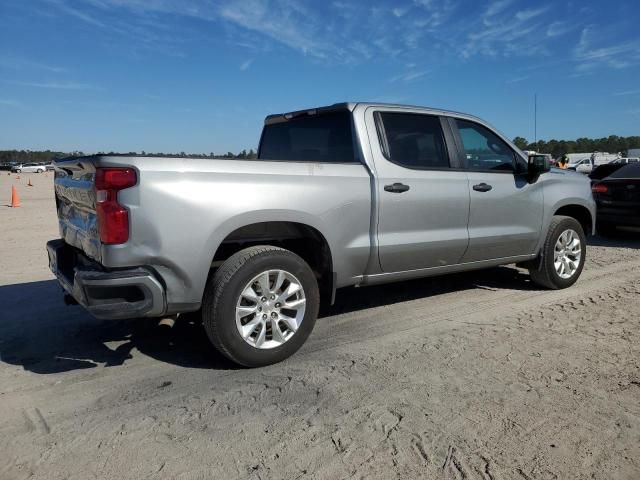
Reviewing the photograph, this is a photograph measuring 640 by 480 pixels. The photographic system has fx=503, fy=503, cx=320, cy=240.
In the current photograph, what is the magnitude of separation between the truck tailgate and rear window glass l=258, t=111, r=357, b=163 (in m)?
1.97

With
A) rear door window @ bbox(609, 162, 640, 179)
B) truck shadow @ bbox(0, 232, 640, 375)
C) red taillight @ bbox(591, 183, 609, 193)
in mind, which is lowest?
truck shadow @ bbox(0, 232, 640, 375)

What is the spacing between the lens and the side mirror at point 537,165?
5.21 m

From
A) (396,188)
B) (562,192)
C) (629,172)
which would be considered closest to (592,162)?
(629,172)

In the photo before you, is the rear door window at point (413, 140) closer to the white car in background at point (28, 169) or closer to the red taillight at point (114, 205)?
the red taillight at point (114, 205)

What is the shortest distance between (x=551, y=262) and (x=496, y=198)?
121cm

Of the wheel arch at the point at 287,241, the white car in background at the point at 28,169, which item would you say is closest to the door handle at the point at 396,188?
the wheel arch at the point at 287,241

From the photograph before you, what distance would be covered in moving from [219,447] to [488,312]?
3153 mm

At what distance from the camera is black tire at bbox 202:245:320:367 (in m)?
3.39

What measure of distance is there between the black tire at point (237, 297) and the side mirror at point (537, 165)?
2957 millimetres

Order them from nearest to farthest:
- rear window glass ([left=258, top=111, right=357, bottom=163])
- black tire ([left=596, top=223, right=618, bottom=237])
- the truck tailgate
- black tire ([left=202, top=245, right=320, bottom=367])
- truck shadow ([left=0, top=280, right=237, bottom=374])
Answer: the truck tailgate < black tire ([left=202, top=245, right=320, bottom=367]) < truck shadow ([left=0, top=280, right=237, bottom=374]) < rear window glass ([left=258, top=111, right=357, bottom=163]) < black tire ([left=596, top=223, right=618, bottom=237])

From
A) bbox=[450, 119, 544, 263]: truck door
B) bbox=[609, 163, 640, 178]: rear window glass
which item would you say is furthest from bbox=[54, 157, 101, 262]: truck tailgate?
bbox=[609, 163, 640, 178]: rear window glass

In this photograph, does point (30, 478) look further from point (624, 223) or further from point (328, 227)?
point (624, 223)

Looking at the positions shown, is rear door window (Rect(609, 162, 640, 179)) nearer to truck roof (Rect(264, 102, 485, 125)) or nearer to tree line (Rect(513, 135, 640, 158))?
truck roof (Rect(264, 102, 485, 125))

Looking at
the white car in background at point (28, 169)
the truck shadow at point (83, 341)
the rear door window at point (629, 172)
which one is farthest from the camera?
the white car in background at point (28, 169)
